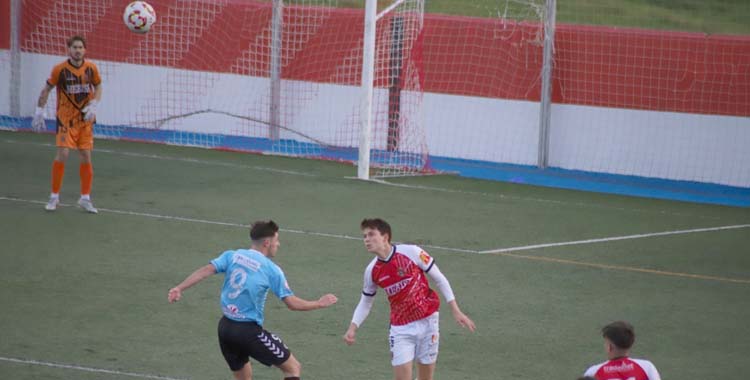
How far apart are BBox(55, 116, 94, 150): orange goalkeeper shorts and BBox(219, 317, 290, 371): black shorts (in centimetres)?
819

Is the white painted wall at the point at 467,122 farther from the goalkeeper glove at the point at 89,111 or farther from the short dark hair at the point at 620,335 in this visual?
the short dark hair at the point at 620,335

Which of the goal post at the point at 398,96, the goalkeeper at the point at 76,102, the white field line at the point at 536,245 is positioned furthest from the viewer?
the goal post at the point at 398,96

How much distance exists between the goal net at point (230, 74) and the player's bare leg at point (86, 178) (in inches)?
293

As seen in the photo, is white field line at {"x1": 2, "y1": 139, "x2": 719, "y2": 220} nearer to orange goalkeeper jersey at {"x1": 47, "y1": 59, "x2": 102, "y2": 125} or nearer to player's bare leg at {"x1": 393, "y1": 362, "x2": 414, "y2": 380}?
orange goalkeeper jersey at {"x1": 47, "y1": 59, "x2": 102, "y2": 125}

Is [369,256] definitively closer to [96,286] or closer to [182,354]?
[96,286]

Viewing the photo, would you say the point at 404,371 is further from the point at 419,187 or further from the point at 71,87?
the point at 419,187

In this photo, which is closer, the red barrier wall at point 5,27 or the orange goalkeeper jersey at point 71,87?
the orange goalkeeper jersey at point 71,87

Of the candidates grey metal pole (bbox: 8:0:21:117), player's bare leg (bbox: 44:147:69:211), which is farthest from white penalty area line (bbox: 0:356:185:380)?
grey metal pole (bbox: 8:0:21:117)

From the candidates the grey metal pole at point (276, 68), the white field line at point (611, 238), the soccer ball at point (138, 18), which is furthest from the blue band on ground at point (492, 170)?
the soccer ball at point (138, 18)

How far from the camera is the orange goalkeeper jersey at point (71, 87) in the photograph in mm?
15422

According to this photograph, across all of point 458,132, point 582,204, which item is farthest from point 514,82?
point 582,204

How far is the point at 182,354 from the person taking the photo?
9.78 m

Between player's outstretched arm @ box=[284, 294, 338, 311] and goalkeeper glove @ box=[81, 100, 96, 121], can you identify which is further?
goalkeeper glove @ box=[81, 100, 96, 121]

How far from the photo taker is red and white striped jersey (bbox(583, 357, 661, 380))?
259 inches
